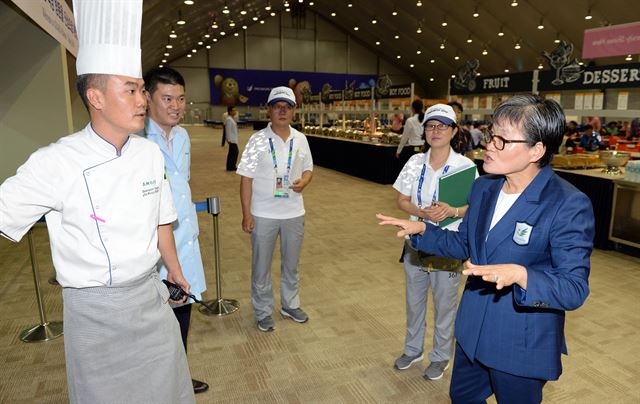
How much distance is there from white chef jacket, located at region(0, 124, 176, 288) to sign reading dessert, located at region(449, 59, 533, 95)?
226 inches

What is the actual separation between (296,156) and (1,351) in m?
2.35

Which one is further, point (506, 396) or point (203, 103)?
point (203, 103)

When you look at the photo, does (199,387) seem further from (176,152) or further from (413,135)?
(413,135)

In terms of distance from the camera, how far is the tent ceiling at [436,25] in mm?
17031

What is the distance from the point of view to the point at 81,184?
1279 mm

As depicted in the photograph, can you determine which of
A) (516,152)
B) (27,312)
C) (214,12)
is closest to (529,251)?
(516,152)

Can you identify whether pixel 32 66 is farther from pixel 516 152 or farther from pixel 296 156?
pixel 516 152

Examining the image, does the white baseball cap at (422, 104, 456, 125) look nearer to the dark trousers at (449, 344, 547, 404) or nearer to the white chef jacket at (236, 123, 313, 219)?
the white chef jacket at (236, 123, 313, 219)

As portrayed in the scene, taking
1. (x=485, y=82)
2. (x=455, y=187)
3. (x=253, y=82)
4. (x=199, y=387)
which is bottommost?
(x=199, y=387)

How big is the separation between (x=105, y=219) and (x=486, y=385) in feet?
4.78

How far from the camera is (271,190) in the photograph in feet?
9.84

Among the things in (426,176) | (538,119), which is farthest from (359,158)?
(538,119)

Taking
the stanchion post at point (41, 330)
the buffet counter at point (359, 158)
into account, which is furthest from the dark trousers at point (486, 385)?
the buffet counter at point (359, 158)

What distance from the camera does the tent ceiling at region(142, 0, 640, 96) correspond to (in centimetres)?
1703
